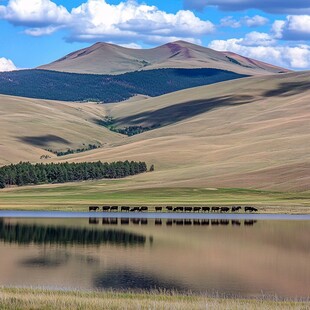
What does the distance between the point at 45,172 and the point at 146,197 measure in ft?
169

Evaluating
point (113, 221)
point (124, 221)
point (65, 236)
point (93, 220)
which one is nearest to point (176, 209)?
point (124, 221)

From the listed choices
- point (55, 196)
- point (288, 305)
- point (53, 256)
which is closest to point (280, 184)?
point (55, 196)

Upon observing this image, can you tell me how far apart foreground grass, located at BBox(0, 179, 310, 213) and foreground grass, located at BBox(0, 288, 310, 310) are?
202ft

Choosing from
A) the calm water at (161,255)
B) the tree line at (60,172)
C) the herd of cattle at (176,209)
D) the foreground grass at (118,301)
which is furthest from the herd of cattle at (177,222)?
the tree line at (60,172)

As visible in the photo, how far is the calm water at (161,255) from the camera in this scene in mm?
42781

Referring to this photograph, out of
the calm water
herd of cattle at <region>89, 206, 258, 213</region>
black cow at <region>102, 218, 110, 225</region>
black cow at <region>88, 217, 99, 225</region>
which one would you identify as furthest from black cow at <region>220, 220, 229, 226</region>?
herd of cattle at <region>89, 206, 258, 213</region>

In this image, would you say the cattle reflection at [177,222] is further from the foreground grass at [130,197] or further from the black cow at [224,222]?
the foreground grass at [130,197]

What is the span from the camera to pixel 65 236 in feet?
219

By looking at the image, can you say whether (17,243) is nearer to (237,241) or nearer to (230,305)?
(237,241)

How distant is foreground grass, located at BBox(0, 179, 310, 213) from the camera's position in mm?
107069

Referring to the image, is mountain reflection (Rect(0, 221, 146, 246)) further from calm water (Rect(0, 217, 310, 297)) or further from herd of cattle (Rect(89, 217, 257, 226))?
herd of cattle (Rect(89, 217, 257, 226))

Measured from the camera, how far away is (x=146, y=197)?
130m

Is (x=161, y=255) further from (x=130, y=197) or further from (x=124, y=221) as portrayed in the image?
(x=130, y=197)

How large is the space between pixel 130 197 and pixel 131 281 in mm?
88009
